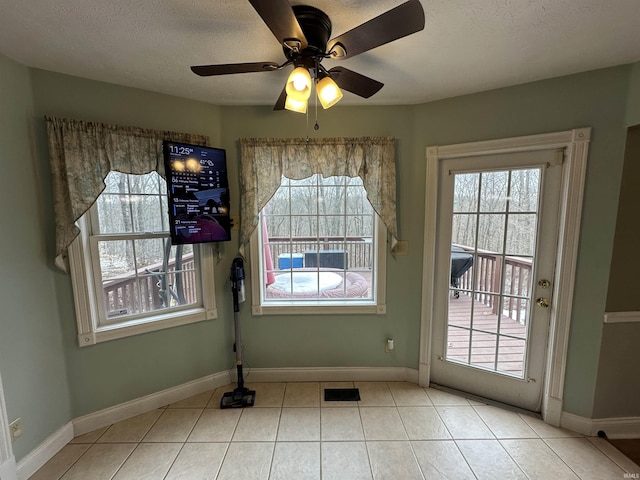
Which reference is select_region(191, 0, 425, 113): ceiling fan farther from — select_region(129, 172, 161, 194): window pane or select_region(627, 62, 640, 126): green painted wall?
→ select_region(627, 62, 640, 126): green painted wall

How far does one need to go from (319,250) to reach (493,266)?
1466mm

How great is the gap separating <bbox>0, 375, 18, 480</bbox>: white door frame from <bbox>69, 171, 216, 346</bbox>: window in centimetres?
49

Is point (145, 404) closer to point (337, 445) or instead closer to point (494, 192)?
point (337, 445)

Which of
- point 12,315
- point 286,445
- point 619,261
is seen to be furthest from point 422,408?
point 12,315

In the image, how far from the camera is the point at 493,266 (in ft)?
7.37

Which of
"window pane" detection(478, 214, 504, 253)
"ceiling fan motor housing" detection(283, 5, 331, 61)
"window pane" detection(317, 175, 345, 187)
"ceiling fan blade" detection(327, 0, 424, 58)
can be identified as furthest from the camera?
"window pane" detection(317, 175, 345, 187)

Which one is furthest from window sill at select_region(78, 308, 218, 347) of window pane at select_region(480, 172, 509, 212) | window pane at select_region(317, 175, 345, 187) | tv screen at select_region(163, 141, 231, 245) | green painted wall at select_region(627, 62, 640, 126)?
green painted wall at select_region(627, 62, 640, 126)

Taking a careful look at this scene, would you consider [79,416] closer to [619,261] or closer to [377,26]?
[377,26]

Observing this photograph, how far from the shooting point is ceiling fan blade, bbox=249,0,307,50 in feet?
3.07

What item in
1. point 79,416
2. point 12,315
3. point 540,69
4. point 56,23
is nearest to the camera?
point 56,23

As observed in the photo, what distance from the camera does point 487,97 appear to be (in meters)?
2.09

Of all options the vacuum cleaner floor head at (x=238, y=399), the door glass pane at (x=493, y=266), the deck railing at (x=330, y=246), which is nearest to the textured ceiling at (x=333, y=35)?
the door glass pane at (x=493, y=266)

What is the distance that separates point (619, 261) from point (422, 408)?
1.75m

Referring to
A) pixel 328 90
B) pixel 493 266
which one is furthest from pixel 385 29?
pixel 493 266
